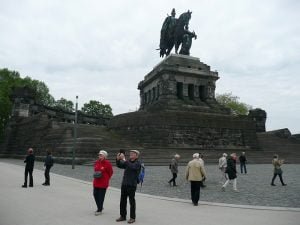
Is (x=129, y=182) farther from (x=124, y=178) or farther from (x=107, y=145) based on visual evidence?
(x=107, y=145)

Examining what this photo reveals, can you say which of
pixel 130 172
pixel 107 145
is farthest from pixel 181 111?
pixel 130 172

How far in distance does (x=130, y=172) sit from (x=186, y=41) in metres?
36.3

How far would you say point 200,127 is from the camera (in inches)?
1271

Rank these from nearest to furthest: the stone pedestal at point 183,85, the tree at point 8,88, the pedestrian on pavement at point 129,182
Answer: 1. the pedestrian on pavement at point 129,182
2. the stone pedestal at point 183,85
3. the tree at point 8,88

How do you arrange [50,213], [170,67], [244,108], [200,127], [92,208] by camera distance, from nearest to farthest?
[50,213] → [92,208] → [200,127] → [170,67] → [244,108]

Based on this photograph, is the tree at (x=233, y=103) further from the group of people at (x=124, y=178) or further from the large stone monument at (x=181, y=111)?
the group of people at (x=124, y=178)

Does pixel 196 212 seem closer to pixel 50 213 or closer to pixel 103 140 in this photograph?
pixel 50 213

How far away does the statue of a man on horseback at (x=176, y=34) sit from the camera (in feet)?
135

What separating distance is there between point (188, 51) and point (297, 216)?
1414 inches

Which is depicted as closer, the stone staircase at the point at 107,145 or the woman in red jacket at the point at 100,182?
the woman in red jacket at the point at 100,182

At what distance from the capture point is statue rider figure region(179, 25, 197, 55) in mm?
41406

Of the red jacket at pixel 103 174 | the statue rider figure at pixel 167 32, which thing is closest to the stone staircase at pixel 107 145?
the statue rider figure at pixel 167 32

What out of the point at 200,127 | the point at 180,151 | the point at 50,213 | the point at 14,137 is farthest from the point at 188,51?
the point at 50,213

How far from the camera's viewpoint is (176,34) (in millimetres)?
40781
